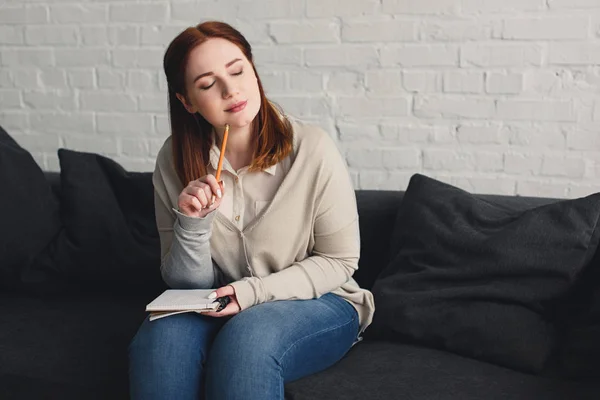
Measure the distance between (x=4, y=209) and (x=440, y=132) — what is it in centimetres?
133

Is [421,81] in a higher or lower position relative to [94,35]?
lower

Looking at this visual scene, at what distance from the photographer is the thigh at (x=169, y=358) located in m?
1.59

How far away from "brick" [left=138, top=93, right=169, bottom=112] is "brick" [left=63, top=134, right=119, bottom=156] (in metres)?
0.18

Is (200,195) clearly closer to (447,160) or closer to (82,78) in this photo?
(447,160)

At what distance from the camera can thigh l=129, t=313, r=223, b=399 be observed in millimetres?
1590

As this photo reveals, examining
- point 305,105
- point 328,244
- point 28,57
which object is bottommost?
point 328,244

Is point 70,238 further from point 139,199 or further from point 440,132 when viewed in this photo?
point 440,132

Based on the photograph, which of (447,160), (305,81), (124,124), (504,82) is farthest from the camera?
(124,124)

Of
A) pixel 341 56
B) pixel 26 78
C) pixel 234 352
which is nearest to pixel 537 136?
pixel 341 56

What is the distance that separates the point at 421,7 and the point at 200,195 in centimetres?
103

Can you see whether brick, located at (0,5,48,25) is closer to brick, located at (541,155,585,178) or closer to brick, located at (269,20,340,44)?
brick, located at (269,20,340,44)

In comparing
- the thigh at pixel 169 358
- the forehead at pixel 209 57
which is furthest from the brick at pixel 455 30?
the thigh at pixel 169 358

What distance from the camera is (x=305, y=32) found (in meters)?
2.48

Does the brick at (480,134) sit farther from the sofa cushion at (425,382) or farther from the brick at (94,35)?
the brick at (94,35)
